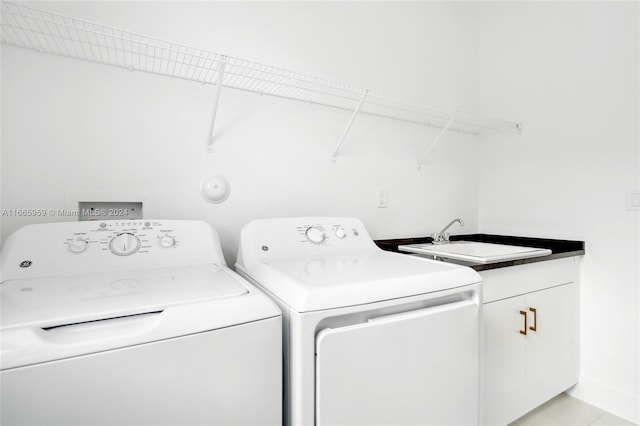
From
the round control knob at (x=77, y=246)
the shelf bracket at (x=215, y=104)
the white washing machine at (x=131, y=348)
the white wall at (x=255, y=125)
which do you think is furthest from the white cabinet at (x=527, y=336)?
the round control knob at (x=77, y=246)

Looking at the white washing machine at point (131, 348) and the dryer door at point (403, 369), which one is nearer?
the white washing machine at point (131, 348)

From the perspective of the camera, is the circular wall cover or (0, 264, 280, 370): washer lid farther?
the circular wall cover

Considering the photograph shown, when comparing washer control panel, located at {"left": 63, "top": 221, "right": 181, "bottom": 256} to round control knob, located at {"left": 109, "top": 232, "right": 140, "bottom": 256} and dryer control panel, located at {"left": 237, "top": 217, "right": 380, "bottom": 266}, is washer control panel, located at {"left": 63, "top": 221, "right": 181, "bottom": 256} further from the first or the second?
dryer control panel, located at {"left": 237, "top": 217, "right": 380, "bottom": 266}

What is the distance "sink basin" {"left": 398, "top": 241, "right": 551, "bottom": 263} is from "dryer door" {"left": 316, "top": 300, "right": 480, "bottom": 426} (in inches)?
16.7

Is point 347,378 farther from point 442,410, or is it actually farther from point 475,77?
point 475,77

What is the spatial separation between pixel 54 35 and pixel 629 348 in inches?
123

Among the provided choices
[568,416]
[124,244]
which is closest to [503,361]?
[568,416]

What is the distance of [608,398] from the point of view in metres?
1.80

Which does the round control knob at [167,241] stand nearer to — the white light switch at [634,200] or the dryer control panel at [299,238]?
the dryer control panel at [299,238]

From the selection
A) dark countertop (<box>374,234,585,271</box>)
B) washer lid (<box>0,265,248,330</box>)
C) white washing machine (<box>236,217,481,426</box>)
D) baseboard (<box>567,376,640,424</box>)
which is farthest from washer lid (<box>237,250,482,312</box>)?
baseboard (<box>567,376,640,424</box>)

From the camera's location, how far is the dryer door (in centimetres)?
83

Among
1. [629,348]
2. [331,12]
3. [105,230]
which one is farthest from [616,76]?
[105,230]

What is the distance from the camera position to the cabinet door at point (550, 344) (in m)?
1.64

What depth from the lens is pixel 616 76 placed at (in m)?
1.78
